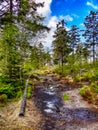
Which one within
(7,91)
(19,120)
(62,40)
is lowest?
(19,120)

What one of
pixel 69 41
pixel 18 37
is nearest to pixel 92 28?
pixel 69 41

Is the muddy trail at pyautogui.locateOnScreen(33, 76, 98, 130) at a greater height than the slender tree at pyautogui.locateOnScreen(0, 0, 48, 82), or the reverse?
the slender tree at pyautogui.locateOnScreen(0, 0, 48, 82)

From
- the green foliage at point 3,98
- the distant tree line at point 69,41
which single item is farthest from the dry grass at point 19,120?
the distant tree line at point 69,41

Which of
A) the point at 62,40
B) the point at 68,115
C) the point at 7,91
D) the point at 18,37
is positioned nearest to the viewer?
the point at 68,115

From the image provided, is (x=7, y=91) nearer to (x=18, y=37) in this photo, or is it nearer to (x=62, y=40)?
(x=18, y=37)

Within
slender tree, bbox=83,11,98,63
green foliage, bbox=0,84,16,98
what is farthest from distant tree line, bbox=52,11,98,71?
green foliage, bbox=0,84,16,98

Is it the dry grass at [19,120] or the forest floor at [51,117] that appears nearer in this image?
the dry grass at [19,120]

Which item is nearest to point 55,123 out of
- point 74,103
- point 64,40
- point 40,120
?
point 40,120

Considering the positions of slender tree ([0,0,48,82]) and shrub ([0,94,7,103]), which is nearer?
shrub ([0,94,7,103])

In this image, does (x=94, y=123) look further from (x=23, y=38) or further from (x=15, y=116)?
(x=23, y=38)

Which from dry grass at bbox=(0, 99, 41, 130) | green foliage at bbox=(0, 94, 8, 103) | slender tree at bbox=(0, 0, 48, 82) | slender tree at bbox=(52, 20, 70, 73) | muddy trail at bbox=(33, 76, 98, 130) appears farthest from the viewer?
slender tree at bbox=(52, 20, 70, 73)

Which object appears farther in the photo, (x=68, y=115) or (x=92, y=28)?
(x=92, y=28)

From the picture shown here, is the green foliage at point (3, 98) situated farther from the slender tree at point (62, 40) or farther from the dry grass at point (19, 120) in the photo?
the slender tree at point (62, 40)

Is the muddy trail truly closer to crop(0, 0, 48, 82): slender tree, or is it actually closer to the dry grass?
the dry grass
